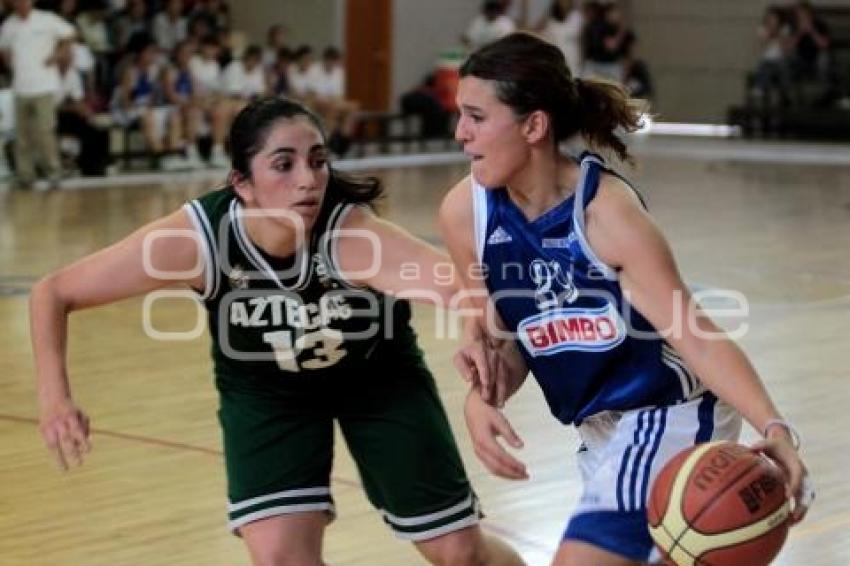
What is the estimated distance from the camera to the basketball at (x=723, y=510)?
3.09m

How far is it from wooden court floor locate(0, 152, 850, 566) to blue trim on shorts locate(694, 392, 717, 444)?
140 centimetres

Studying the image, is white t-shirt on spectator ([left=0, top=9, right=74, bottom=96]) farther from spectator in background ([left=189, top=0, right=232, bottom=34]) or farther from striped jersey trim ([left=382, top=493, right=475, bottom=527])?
striped jersey trim ([left=382, top=493, right=475, bottom=527])

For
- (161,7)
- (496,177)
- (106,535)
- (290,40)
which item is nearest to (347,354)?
(496,177)

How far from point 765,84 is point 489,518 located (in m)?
16.4

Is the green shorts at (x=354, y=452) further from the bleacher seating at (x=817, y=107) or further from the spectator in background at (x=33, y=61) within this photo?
the bleacher seating at (x=817, y=107)

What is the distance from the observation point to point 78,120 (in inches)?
615

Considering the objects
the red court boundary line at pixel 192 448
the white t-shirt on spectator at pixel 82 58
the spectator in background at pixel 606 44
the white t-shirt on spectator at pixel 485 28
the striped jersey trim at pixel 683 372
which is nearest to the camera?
the striped jersey trim at pixel 683 372

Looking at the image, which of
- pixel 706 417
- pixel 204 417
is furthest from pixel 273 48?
pixel 706 417

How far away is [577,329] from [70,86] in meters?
12.5

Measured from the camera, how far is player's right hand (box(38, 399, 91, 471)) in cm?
371

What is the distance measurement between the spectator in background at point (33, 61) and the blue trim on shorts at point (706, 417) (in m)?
12.1

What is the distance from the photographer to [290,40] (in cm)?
2058

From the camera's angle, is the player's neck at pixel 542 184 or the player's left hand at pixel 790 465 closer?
the player's left hand at pixel 790 465

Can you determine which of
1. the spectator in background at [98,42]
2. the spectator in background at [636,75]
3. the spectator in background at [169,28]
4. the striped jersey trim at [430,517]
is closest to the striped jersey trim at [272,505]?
the striped jersey trim at [430,517]
